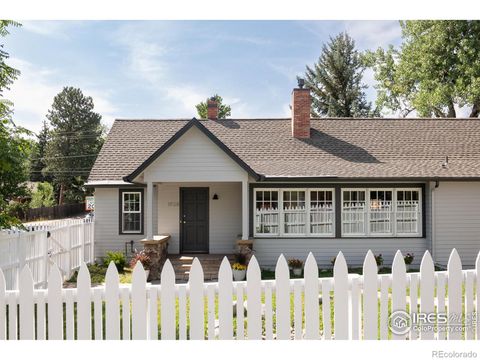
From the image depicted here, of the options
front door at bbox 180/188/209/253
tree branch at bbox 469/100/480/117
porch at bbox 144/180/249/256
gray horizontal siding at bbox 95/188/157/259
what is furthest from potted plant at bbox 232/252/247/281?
tree branch at bbox 469/100/480/117

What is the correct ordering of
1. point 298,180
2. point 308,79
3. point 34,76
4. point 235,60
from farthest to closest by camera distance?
point 308,79 < point 298,180 < point 34,76 < point 235,60

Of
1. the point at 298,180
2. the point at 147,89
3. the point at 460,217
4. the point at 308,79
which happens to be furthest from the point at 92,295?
the point at 308,79

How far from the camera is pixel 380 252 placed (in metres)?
12.7

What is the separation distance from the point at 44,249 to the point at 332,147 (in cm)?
1017

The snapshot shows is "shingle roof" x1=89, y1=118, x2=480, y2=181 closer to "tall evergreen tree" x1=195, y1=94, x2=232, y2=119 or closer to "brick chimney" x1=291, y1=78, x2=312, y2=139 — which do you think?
"brick chimney" x1=291, y1=78, x2=312, y2=139

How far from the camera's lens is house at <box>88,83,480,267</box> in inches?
464

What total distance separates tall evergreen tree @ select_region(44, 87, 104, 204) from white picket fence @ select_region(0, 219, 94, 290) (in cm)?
3644

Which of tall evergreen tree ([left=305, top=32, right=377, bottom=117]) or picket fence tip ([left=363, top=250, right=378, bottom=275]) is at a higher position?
tall evergreen tree ([left=305, top=32, right=377, bottom=117])

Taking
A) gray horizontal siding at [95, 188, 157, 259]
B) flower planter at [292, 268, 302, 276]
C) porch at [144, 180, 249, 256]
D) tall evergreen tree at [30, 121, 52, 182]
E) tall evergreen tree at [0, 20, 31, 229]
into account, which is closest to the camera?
tall evergreen tree at [0, 20, 31, 229]

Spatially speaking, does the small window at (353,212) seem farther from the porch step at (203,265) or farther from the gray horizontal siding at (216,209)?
the porch step at (203,265)

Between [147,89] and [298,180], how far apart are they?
5270 millimetres

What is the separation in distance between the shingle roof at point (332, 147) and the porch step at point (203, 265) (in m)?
3.15
